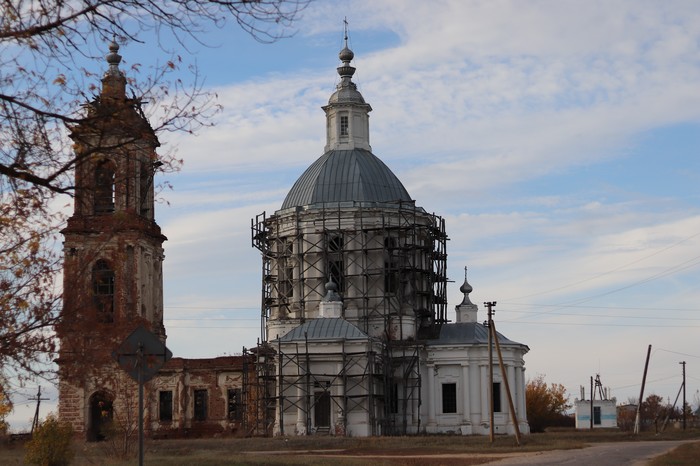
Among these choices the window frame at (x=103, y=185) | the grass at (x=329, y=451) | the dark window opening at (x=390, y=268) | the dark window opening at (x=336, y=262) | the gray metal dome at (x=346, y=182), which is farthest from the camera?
the gray metal dome at (x=346, y=182)

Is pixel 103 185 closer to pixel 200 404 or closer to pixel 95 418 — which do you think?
pixel 95 418

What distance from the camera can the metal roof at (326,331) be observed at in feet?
177

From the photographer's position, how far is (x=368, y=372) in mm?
53594

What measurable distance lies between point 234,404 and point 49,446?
32.8 meters

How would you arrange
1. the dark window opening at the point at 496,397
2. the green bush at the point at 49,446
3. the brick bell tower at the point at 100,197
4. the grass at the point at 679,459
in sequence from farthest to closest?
the dark window opening at the point at 496,397, the grass at the point at 679,459, the green bush at the point at 49,446, the brick bell tower at the point at 100,197

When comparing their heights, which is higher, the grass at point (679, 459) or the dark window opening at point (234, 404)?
the dark window opening at point (234, 404)

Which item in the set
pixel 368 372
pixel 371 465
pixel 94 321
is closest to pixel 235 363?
pixel 368 372

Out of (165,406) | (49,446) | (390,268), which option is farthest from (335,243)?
(49,446)

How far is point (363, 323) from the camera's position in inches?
2267

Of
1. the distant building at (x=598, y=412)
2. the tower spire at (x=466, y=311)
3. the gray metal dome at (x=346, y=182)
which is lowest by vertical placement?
the distant building at (x=598, y=412)

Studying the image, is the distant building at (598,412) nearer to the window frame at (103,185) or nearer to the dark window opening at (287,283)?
the dark window opening at (287,283)

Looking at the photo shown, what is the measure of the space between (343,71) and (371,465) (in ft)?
128

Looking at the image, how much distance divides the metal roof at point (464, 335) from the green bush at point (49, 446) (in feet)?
110

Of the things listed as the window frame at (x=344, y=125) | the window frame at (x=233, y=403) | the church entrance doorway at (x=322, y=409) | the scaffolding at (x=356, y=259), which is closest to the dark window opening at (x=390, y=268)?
the scaffolding at (x=356, y=259)
